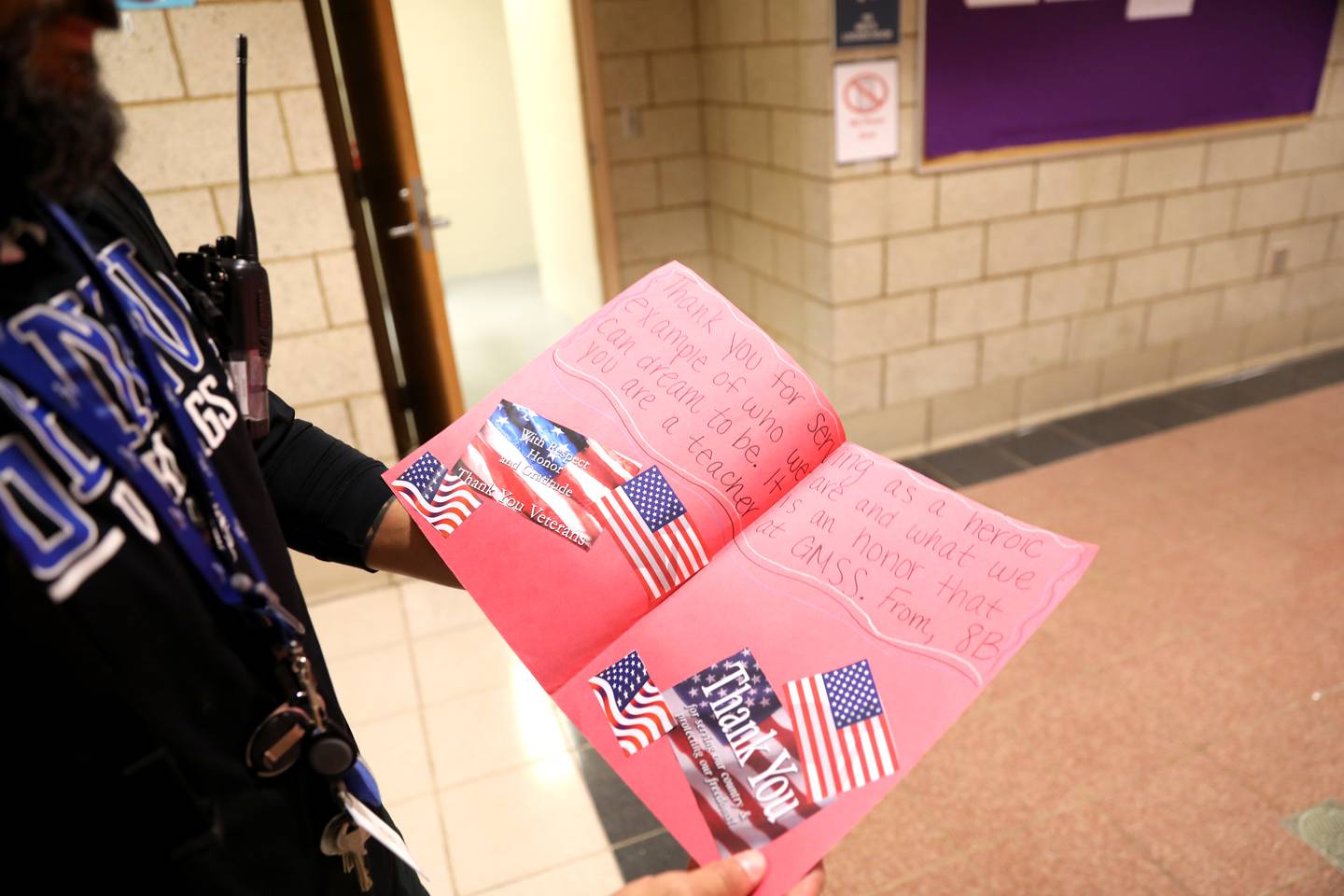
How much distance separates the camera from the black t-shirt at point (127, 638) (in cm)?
43

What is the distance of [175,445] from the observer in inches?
20.5

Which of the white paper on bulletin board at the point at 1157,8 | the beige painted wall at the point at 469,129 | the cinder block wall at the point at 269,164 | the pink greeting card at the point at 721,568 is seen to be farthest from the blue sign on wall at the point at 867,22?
the beige painted wall at the point at 469,129

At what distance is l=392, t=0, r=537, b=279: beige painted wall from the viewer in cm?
591

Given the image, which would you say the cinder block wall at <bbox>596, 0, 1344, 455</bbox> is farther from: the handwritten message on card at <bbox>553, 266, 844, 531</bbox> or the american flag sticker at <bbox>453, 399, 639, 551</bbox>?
the american flag sticker at <bbox>453, 399, 639, 551</bbox>

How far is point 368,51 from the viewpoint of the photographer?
249 cm

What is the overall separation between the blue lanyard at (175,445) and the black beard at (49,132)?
42 mm

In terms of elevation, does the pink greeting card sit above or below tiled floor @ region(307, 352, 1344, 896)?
above

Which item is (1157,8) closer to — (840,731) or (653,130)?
(653,130)

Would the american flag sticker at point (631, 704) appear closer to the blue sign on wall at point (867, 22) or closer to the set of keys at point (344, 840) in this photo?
the set of keys at point (344, 840)

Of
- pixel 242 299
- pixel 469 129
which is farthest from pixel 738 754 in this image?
pixel 469 129

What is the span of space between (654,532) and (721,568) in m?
0.06

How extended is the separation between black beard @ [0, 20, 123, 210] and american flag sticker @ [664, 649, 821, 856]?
476mm

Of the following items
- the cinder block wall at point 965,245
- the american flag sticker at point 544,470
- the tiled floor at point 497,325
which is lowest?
the tiled floor at point 497,325

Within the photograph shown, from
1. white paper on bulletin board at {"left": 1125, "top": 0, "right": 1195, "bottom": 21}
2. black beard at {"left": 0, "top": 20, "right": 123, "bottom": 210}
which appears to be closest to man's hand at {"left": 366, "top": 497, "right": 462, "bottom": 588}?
black beard at {"left": 0, "top": 20, "right": 123, "bottom": 210}
